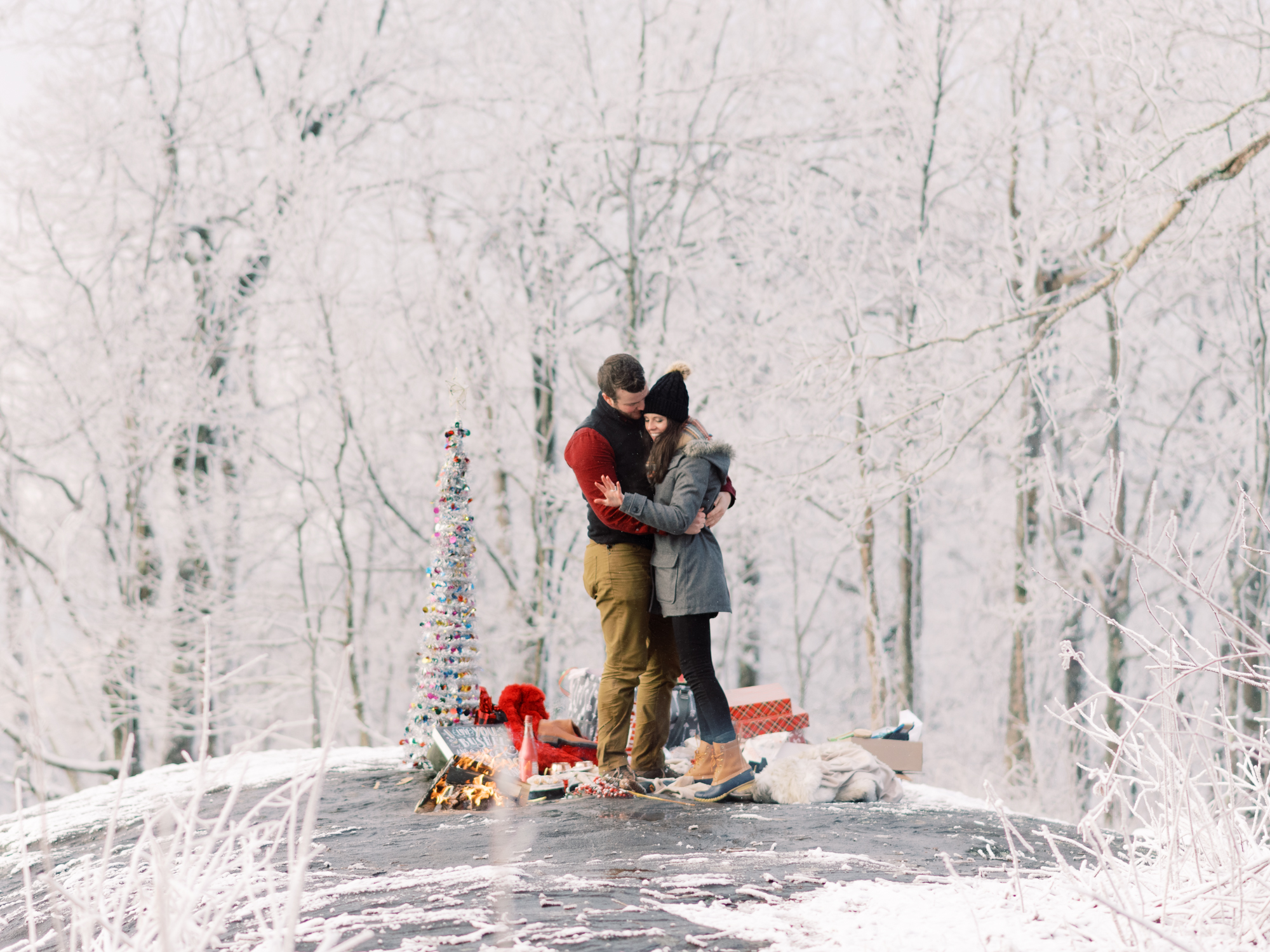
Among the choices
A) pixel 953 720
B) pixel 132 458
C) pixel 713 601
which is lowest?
pixel 953 720

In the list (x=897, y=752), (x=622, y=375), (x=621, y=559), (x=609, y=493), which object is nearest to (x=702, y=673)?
(x=621, y=559)

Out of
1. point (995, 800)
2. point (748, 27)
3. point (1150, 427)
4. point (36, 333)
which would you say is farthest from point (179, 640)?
point (1150, 427)

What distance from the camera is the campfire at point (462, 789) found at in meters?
5.20

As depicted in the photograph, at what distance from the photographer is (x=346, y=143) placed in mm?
14234

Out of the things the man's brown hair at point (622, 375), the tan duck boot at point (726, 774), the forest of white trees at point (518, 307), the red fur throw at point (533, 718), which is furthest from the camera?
the forest of white trees at point (518, 307)

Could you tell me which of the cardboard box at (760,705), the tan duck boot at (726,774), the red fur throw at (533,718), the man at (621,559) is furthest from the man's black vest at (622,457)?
the cardboard box at (760,705)

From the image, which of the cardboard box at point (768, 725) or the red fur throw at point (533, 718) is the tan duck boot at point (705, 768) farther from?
the cardboard box at point (768, 725)

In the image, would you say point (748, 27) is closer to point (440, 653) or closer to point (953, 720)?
point (440, 653)

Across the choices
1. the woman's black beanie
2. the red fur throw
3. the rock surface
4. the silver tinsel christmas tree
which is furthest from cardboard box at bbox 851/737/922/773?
the woman's black beanie

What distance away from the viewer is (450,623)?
636 centimetres

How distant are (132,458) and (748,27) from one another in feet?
31.8

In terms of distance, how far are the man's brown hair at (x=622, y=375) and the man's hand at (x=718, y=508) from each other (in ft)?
2.29

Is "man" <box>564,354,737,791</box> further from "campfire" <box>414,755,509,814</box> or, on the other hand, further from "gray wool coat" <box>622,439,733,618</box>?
"campfire" <box>414,755,509,814</box>

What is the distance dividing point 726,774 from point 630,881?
1.58m
